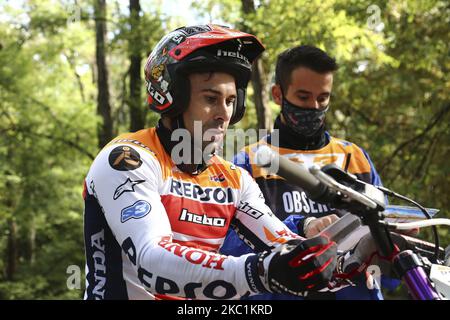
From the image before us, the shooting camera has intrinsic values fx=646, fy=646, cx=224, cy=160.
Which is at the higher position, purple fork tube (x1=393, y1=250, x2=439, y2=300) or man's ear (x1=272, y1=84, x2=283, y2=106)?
man's ear (x1=272, y1=84, x2=283, y2=106)

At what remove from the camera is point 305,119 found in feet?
17.3

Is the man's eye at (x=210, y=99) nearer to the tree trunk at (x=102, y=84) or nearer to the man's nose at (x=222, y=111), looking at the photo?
the man's nose at (x=222, y=111)

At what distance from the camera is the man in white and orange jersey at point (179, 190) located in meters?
2.60

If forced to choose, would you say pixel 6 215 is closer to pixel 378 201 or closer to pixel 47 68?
pixel 47 68

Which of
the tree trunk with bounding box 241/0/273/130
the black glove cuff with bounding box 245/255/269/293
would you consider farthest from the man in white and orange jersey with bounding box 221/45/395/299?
the tree trunk with bounding box 241/0/273/130

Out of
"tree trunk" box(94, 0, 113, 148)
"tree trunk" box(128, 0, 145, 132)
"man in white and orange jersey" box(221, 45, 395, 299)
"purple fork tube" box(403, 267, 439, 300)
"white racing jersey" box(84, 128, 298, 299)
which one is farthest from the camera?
"tree trunk" box(94, 0, 113, 148)

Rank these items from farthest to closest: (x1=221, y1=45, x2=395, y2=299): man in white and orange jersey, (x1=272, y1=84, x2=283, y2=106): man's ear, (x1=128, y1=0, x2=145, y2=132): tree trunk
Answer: (x1=128, y1=0, x2=145, y2=132): tree trunk, (x1=272, y1=84, x2=283, y2=106): man's ear, (x1=221, y1=45, x2=395, y2=299): man in white and orange jersey

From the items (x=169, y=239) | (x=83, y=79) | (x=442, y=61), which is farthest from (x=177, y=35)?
(x=83, y=79)

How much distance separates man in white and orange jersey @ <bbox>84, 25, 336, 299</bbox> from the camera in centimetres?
260

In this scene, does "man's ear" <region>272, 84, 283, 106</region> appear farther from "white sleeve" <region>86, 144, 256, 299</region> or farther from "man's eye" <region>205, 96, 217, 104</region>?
"white sleeve" <region>86, 144, 256, 299</region>

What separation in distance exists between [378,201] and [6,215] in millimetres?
21229

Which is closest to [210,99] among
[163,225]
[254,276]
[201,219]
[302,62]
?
[201,219]

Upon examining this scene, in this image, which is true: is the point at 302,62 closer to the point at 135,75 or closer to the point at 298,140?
the point at 298,140

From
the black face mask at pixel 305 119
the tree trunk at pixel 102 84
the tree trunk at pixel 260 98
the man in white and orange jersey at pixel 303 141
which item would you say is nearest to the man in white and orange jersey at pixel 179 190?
the man in white and orange jersey at pixel 303 141
